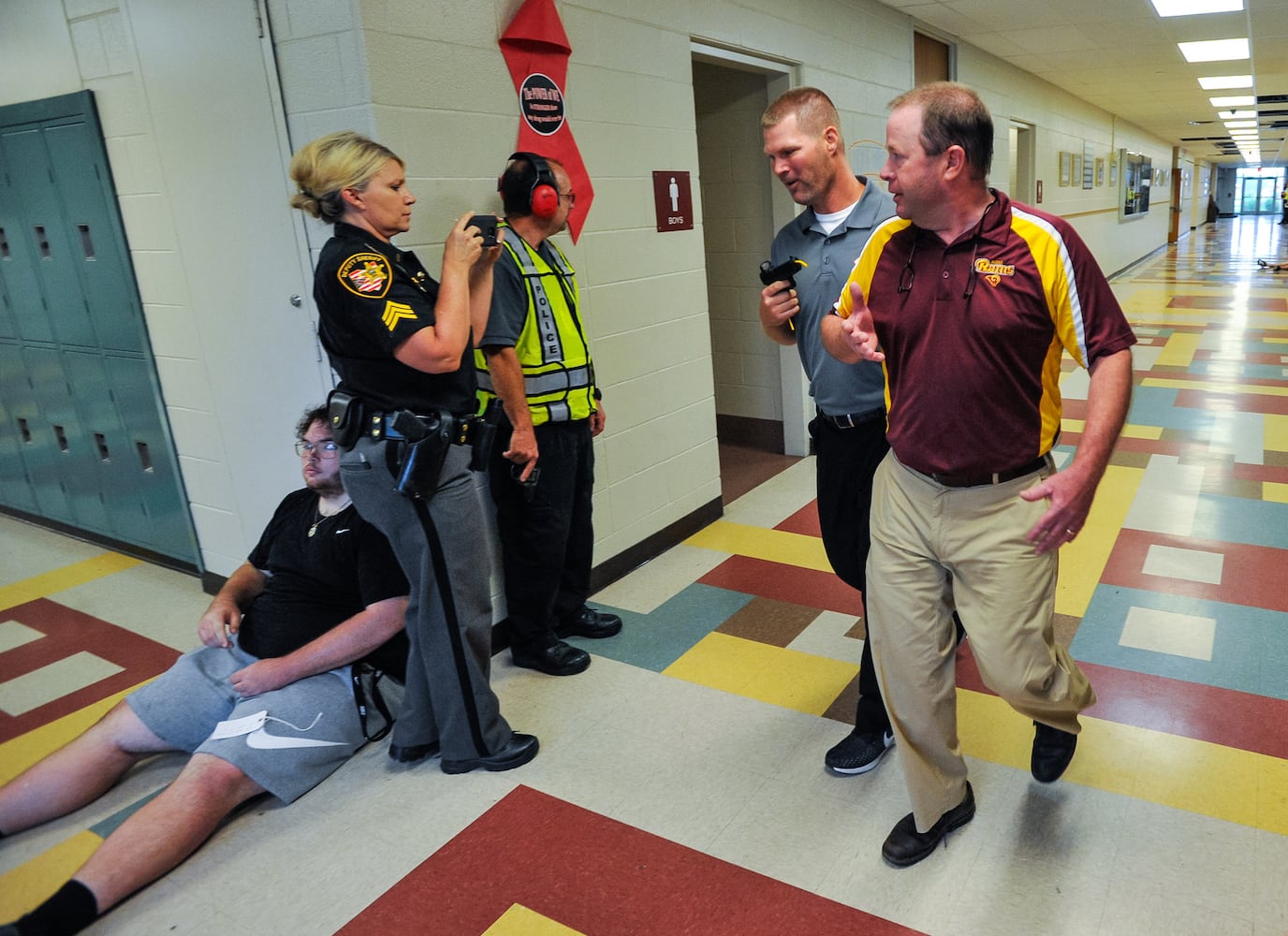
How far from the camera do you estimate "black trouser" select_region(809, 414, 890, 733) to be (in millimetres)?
2013

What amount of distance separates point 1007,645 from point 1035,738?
0.54 meters

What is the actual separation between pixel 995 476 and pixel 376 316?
1326 mm

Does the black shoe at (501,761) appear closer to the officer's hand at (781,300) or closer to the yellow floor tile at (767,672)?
the yellow floor tile at (767,672)

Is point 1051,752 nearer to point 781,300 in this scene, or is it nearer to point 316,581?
point 781,300

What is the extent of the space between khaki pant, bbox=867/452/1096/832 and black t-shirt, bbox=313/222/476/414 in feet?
3.50

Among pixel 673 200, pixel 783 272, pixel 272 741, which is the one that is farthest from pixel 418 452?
pixel 673 200

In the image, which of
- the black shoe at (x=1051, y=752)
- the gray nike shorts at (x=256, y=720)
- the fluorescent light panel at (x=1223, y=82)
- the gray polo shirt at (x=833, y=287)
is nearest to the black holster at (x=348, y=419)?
the gray nike shorts at (x=256, y=720)

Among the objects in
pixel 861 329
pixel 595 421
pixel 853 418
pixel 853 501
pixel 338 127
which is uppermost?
pixel 338 127

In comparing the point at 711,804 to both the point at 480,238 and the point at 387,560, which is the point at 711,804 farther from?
the point at 480,238

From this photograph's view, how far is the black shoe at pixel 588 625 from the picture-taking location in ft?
9.56

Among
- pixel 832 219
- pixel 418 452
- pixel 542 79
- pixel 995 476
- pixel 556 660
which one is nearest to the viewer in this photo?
pixel 995 476

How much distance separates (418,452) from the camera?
1.91 meters

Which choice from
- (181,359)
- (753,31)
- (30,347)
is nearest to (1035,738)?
(181,359)

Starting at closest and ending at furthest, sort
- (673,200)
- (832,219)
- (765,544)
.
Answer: (832,219), (673,200), (765,544)
